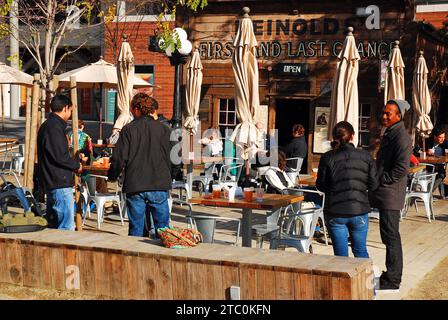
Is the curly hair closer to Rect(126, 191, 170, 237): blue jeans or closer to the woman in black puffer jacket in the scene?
Rect(126, 191, 170, 237): blue jeans

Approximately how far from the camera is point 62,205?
8133 millimetres

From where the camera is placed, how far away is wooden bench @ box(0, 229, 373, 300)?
612 centimetres

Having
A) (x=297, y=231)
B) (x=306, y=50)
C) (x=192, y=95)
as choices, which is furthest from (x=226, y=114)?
(x=297, y=231)

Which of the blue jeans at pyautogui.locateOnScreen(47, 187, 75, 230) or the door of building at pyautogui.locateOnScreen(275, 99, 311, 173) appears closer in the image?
the blue jeans at pyautogui.locateOnScreen(47, 187, 75, 230)

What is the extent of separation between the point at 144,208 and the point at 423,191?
22.3ft

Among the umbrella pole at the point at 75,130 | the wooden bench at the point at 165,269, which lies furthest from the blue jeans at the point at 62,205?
the umbrella pole at the point at 75,130

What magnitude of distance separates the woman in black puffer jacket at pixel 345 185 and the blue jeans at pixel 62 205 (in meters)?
2.69

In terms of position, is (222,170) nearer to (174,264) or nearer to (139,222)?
(139,222)

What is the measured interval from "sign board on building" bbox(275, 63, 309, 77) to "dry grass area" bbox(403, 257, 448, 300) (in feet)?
37.1

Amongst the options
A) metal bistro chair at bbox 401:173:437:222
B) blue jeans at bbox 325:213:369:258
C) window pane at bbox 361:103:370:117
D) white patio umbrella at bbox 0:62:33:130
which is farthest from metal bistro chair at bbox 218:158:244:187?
blue jeans at bbox 325:213:369:258

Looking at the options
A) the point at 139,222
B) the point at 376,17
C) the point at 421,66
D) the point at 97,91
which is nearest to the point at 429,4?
the point at 376,17

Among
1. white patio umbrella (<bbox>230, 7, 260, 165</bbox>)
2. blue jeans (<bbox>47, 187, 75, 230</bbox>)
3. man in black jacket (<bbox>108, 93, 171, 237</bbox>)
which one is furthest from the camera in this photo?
white patio umbrella (<bbox>230, 7, 260, 165</bbox>)

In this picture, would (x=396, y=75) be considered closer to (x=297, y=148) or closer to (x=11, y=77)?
(x=297, y=148)
